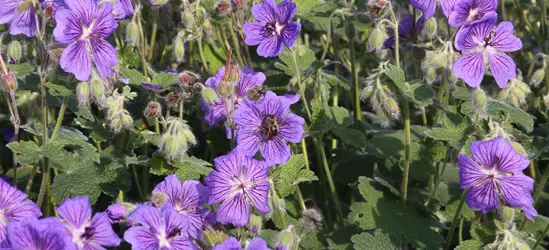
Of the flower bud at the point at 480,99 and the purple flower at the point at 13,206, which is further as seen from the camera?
the flower bud at the point at 480,99

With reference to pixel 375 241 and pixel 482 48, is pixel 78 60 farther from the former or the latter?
pixel 482 48

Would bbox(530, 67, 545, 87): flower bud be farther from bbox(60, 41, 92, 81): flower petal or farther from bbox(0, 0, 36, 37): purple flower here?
bbox(0, 0, 36, 37): purple flower

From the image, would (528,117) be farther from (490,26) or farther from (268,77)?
(268,77)

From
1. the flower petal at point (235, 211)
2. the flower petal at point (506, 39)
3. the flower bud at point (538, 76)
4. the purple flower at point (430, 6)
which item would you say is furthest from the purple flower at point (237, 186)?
the flower bud at point (538, 76)

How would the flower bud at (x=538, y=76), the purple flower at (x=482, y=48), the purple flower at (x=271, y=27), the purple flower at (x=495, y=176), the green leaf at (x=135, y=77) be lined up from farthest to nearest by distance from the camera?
the flower bud at (x=538, y=76) < the green leaf at (x=135, y=77) < the purple flower at (x=271, y=27) < the purple flower at (x=482, y=48) < the purple flower at (x=495, y=176)

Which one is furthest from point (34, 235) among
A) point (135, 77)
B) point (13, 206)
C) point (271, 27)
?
point (271, 27)

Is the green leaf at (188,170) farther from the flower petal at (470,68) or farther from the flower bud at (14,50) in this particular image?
the flower petal at (470,68)
